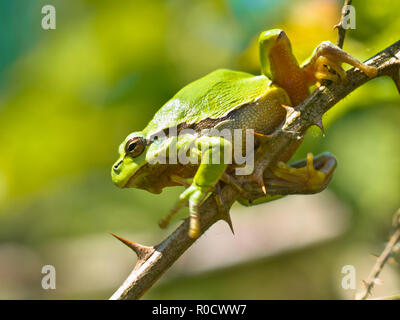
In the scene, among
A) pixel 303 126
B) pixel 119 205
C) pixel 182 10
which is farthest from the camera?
pixel 119 205

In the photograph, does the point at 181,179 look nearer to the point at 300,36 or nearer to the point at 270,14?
the point at 300,36

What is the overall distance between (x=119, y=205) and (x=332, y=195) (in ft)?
9.39

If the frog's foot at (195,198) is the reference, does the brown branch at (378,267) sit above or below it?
below

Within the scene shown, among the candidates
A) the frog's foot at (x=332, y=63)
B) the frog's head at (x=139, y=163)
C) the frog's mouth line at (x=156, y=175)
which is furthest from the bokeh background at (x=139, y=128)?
the frog's head at (x=139, y=163)

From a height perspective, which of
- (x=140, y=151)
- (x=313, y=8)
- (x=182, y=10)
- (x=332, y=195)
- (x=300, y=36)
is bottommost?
(x=332, y=195)

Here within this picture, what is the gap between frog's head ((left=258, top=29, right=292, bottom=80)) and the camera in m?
3.41

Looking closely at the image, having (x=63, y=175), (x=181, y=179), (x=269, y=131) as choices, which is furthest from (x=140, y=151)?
(x=63, y=175)

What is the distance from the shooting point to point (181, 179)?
354 cm

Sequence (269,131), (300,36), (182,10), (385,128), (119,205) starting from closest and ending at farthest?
(269,131) < (300,36) < (385,128) < (182,10) < (119,205)

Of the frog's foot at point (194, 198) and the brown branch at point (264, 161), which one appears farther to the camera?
the frog's foot at point (194, 198)

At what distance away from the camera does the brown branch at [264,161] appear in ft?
8.82

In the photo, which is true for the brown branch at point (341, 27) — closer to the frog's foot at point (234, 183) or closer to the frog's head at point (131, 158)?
the frog's foot at point (234, 183)

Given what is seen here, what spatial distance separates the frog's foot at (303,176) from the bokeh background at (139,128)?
103cm

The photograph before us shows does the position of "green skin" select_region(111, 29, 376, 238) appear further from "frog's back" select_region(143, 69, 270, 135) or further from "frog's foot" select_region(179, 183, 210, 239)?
"frog's foot" select_region(179, 183, 210, 239)
